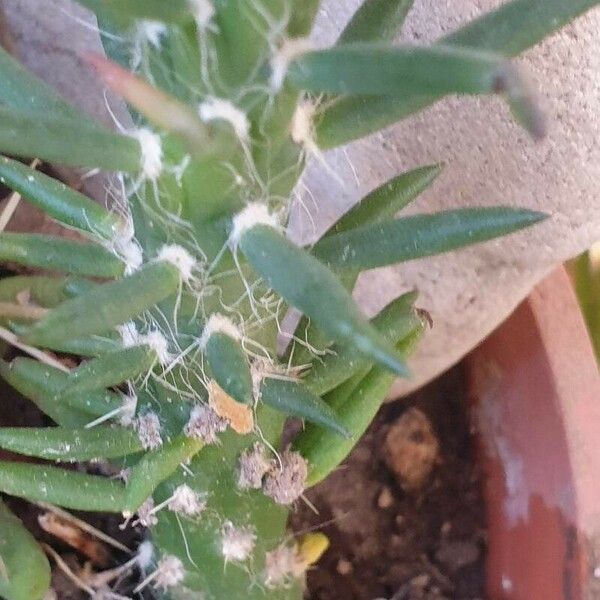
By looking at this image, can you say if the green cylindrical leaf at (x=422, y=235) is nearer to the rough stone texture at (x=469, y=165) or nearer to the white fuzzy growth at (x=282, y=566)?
the rough stone texture at (x=469, y=165)

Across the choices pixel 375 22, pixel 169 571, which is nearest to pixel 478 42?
pixel 375 22

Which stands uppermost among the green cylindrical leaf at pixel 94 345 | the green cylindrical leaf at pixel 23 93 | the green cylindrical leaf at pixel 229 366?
the green cylindrical leaf at pixel 23 93

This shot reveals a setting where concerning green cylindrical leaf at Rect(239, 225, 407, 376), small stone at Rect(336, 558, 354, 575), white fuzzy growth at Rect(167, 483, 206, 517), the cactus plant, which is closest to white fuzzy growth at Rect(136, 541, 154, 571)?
the cactus plant

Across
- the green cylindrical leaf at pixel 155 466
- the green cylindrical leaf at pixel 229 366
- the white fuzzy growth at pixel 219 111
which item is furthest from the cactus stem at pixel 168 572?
the white fuzzy growth at pixel 219 111

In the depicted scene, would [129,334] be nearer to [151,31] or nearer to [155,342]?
[155,342]

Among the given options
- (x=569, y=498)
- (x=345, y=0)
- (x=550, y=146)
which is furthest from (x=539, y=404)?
(x=345, y=0)

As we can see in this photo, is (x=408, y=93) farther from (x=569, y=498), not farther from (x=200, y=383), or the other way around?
(x=569, y=498)

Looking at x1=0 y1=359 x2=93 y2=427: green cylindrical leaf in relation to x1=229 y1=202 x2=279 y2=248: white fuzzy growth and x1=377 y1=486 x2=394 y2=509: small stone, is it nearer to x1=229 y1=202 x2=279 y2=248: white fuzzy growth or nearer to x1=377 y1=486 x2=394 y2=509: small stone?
x1=229 y1=202 x2=279 y2=248: white fuzzy growth
